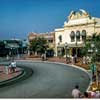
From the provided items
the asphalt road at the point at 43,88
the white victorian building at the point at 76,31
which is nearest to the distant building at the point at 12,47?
the white victorian building at the point at 76,31

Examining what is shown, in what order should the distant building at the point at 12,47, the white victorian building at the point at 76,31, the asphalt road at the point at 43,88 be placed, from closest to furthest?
the asphalt road at the point at 43,88 → the white victorian building at the point at 76,31 → the distant building at the point at 12,47

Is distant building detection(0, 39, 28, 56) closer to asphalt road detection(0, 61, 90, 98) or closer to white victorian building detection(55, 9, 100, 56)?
white victorian building detection(55, 9, 100, 56)

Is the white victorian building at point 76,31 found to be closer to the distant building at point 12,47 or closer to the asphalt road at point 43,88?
the distant building at point 12,47

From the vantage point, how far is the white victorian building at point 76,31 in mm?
33109

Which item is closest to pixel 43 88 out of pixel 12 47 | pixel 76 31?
pixel 76 31

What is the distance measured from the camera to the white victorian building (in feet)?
109

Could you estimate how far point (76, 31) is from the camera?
3553 cm

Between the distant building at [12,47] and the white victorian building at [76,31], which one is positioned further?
the distant building at [12,47]

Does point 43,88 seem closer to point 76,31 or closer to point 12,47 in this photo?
point 76,31

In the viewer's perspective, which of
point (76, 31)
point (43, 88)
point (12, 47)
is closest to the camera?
point (43, 88)

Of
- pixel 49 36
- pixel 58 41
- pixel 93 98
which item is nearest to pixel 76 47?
pixel 58 41

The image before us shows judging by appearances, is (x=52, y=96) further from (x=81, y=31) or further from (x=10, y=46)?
(x=10, y=46)

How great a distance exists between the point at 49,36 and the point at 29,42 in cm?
349

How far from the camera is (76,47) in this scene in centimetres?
3269
